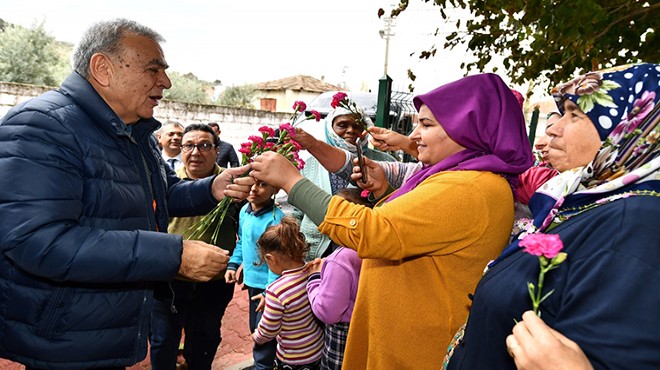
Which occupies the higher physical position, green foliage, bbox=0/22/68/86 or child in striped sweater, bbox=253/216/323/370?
green foliage, bbox=0/22/68/86

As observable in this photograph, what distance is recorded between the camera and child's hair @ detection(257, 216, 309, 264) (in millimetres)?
2889

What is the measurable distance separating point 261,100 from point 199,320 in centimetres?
3233

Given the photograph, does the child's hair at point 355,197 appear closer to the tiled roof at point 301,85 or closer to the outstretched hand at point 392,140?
the outstretched hand at point 392,140

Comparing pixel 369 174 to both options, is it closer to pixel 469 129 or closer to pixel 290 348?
pixel 469 129

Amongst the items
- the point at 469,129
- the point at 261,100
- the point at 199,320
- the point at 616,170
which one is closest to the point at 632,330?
the point at 616,170

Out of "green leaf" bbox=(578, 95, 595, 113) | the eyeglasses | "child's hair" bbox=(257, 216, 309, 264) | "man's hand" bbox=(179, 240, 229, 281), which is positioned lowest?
"child's hair" bbox=(257, 216, 309, 264)

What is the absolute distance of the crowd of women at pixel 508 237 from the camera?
1029mm

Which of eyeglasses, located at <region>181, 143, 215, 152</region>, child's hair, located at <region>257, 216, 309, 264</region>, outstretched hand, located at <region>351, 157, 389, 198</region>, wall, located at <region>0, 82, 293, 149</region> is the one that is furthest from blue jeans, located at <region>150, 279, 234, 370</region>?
wall, located at <region>0, 82, 293, 149</region>

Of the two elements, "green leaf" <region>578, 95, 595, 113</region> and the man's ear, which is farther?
the man's ear

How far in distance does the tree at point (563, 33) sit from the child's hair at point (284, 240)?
2.39m

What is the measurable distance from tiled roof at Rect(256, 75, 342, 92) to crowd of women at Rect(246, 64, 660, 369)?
92.3ft

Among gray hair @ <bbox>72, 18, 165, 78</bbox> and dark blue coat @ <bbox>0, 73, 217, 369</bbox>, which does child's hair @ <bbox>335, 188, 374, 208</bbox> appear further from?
gray hair @ <bbox>72, 18, 165, 78</bbox>

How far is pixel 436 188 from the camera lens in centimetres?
Result: 165

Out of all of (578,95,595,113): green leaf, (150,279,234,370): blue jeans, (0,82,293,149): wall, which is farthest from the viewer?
(0,82,293,149): wall
